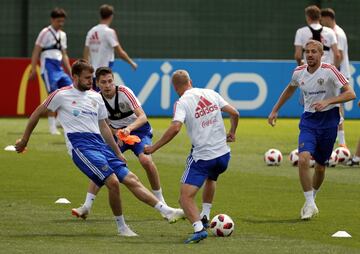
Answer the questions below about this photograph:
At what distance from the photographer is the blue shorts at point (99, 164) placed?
12.8 metres

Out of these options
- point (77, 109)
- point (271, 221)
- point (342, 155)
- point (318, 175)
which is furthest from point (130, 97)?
point (342, 155)

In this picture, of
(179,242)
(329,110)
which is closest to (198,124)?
(179,242)

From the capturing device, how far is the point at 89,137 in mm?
13117

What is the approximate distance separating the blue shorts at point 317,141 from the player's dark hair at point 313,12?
249 inches

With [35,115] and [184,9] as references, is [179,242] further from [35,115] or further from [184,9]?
[184,9]

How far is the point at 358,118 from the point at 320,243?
1775 centimetres

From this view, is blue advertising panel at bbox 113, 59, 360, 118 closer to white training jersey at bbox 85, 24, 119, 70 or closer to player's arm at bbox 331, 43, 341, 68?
A: white training jersey at bbox 85, 24, 119, 70

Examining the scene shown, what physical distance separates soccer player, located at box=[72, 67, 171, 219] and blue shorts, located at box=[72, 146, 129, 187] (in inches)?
23.2

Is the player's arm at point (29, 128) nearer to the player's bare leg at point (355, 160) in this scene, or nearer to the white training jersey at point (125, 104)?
the white training jersey at point (125, 104)

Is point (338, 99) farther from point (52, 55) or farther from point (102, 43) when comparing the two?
point (52, 55)

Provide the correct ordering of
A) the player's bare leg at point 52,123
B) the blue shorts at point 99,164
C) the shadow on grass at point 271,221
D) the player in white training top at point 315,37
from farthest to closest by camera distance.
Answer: the player's bare leg at point 52,123, the player in white training top at point 315,37, the shadow on grass at point 271,221, the blue shorts at point 99,164

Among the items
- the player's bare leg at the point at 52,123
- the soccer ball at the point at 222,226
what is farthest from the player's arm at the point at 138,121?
the player's bare leg at the point at 52,123

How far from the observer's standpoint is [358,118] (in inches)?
1172

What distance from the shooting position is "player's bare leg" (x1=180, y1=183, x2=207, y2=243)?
12.1m
